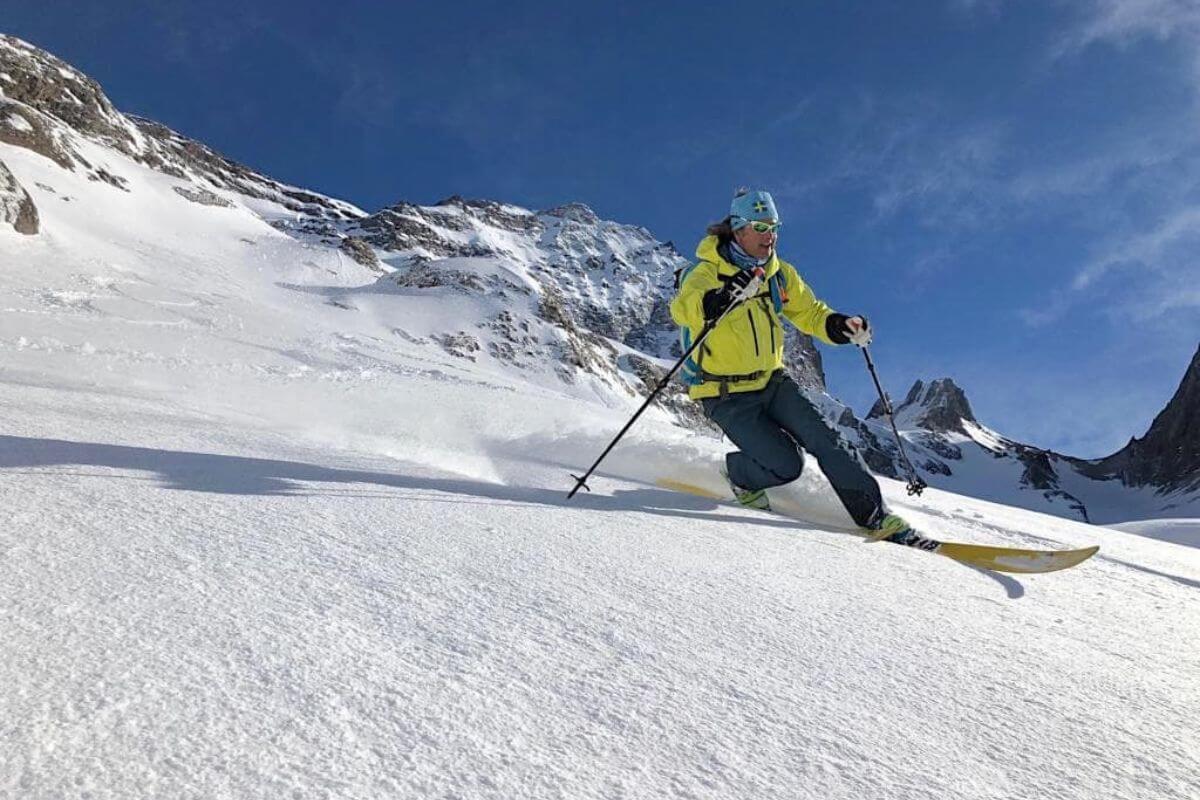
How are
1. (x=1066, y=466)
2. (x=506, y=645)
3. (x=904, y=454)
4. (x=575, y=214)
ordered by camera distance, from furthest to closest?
(x=575, y=214), (x=1066, y=466), (x=904, y=454), (x=506, y=645)

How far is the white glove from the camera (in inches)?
196

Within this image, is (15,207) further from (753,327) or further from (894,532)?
(894,532)

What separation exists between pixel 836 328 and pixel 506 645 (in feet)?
13.7

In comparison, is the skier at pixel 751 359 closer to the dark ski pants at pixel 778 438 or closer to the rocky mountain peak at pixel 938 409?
the dark ski pants at pixel 778 438

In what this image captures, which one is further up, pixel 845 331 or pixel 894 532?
pixel 845 331

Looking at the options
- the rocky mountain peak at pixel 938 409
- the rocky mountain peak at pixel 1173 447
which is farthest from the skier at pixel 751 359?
the rocky mountain peak at pixel 938 409

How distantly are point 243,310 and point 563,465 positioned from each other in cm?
1709

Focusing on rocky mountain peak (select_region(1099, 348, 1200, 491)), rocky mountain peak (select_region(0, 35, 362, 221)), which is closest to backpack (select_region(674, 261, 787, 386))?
rocky mountain peak (select_region(0, 35, 362, 221))

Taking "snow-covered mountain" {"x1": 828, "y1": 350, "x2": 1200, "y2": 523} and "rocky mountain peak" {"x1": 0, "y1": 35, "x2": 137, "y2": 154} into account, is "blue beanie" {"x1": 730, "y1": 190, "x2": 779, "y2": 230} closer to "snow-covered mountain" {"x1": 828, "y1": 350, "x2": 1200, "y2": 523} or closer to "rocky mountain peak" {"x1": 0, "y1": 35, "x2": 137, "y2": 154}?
"rocky mountain peak" {"x1": 0, "y1": 35, "x2": 137, "y2": 154}

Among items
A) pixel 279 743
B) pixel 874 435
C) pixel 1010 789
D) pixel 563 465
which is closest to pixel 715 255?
pixel 563 465

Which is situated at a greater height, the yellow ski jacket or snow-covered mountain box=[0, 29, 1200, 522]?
snow-covered mountain box=[0, 29, 1200, 522]

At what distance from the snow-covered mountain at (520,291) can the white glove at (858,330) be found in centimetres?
850

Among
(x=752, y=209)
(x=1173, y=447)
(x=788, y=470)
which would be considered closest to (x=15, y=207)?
(x=752, y=209)

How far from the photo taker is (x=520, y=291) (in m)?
58.5
